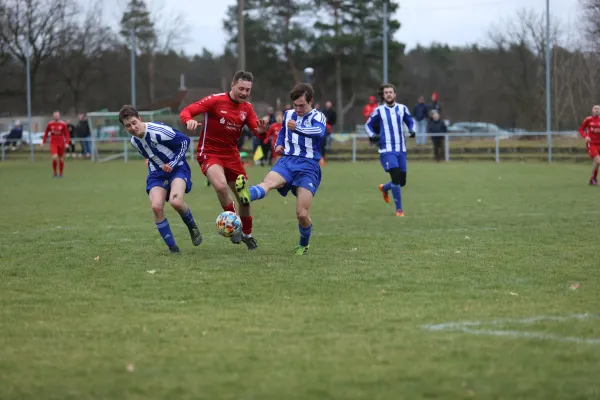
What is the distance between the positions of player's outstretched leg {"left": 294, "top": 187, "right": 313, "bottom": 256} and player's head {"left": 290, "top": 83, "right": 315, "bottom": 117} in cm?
82

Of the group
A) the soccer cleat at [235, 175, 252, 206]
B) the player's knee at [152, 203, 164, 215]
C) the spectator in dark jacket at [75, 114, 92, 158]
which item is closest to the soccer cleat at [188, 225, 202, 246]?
the player's knee at [152, 203, 164, 215]

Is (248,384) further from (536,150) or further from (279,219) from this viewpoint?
(536,150)

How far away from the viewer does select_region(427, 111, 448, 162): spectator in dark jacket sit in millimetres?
33156

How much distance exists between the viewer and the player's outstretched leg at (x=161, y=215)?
30.1ft

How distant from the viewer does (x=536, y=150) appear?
33.4 m

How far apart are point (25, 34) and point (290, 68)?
52.6 ft

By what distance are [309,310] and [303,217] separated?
9.35ft

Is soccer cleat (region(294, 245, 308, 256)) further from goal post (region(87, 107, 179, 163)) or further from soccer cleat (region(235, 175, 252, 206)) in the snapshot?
goal post (region(87, 107, 179, 163))

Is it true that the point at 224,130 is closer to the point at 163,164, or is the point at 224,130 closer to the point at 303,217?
the point at 163,164

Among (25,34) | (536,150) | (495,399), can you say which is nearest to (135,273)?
(495,399)

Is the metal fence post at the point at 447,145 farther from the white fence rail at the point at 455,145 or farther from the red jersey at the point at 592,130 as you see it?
the red jersey at the point at 592,130

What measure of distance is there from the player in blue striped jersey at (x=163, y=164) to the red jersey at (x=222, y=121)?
0.53 m

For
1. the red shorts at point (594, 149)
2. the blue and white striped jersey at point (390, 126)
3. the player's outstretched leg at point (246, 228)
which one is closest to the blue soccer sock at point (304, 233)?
the player's outstretched leg at point (246, 228)

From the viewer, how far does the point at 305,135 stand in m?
9.34
